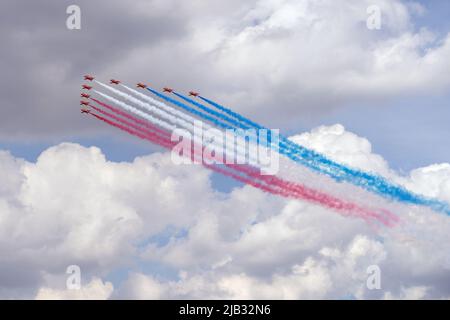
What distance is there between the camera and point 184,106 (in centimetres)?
18925
